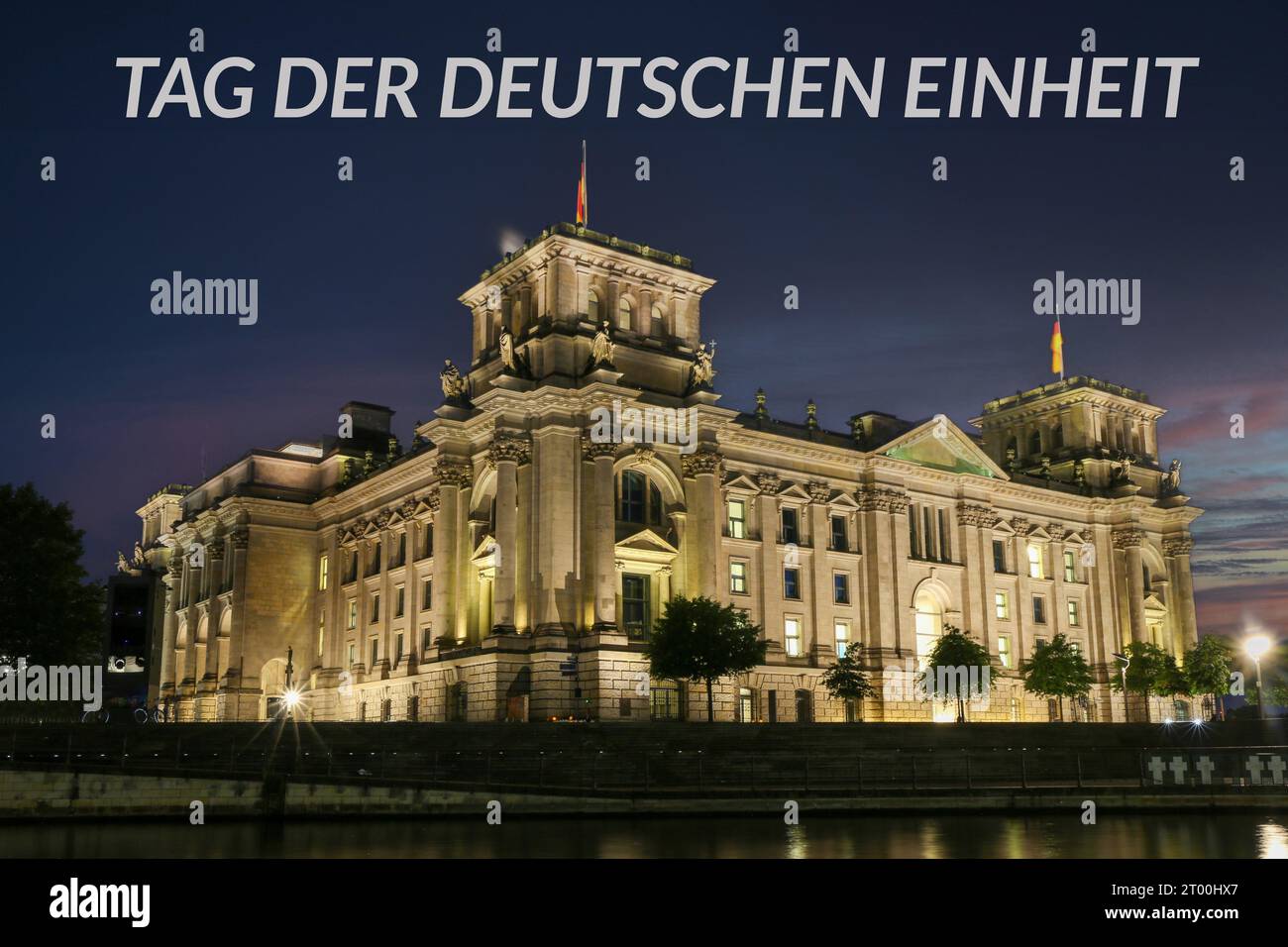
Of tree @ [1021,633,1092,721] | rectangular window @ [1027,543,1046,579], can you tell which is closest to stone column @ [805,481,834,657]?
tree @ [1021,633,1092,721]

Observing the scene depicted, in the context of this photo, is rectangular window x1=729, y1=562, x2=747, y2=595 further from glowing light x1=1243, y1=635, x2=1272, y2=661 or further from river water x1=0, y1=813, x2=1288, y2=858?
river water x1=0, y1=813, x2=1288, y2=858

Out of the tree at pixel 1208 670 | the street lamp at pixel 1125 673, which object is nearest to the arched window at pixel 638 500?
the street lamp at pixel 1125 673

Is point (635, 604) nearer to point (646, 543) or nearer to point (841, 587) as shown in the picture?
point (646, 543)

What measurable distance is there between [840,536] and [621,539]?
18215 mm

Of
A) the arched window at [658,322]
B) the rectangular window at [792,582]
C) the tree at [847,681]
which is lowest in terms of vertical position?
the tree at [847,681]

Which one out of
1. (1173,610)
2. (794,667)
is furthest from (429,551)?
(1173,610)

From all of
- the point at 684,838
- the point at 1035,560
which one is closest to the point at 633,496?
the point at 1035,560

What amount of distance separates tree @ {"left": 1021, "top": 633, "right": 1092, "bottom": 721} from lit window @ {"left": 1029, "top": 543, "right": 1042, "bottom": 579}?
27.2 ft

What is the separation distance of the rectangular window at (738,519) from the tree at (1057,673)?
843 inches

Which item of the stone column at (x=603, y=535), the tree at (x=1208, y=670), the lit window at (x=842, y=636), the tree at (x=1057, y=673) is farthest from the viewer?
the tree at (x=1208, y=670)

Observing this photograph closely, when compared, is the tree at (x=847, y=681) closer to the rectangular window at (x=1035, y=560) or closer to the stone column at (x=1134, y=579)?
the rectangular window at (x=1035, y=560)

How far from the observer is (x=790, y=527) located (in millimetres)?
73562

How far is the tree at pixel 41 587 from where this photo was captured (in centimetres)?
6172

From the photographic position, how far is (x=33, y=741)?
3766 centimetres
